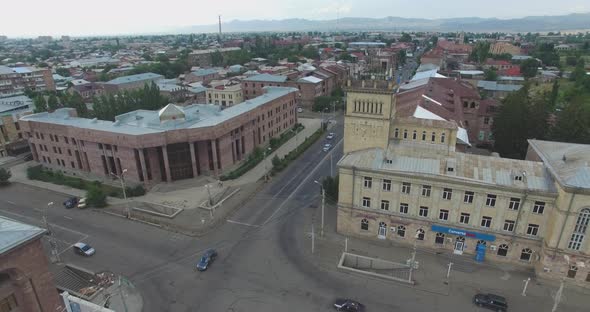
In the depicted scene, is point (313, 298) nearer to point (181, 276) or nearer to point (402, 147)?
point (181, 276)

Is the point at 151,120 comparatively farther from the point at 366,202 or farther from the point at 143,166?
the point at 366,202

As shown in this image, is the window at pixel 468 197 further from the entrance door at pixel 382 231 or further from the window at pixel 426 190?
the entrance door at pixel 382 231

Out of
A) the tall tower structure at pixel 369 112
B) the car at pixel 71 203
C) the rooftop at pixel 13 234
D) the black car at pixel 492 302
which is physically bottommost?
the car at pixel 71 203

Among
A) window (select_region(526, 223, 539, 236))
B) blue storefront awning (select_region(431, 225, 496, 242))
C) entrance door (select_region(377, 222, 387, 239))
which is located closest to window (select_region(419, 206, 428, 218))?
blue storefront awning (select_region(431, 225, 496, 242))

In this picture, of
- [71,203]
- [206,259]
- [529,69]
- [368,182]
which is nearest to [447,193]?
[368,182]

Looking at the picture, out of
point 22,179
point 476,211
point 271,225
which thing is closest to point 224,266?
point 271,225

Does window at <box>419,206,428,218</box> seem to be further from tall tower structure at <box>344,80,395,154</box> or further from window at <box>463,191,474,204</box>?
tall tower structure at <box>344,80,395,154</box>

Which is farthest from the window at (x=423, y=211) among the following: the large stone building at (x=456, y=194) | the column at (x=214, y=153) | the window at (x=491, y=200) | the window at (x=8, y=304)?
the window at (x=8, y=304)
